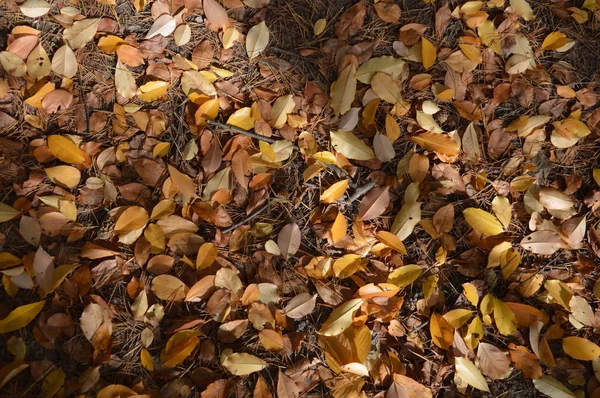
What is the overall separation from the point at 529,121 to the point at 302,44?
865mm

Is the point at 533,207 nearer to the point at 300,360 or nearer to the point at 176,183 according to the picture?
the point at 300,360

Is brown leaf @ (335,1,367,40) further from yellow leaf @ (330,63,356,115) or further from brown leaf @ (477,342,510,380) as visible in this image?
brown leaf @ (477,342,510,380)

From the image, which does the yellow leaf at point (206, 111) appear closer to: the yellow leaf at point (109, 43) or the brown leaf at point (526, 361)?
the yellow leaf at point (109, 43)

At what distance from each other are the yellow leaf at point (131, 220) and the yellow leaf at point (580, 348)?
4.65 feet

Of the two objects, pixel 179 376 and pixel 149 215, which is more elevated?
pixel 149 215

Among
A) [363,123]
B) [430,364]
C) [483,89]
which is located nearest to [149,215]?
[363,123]

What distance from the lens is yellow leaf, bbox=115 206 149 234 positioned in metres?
1.58

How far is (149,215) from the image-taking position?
160cm

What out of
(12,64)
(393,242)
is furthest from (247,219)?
(12,64)

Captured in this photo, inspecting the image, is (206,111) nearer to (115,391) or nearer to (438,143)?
(438,143)

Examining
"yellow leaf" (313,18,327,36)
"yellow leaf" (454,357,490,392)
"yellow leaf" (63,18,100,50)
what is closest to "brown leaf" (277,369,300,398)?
"yellow leaf" (454,357,490,392)

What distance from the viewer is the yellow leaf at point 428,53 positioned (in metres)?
1.79

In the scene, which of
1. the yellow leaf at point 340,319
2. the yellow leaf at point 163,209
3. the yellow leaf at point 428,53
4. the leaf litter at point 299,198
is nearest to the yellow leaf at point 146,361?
the leaf litter at point 299,198

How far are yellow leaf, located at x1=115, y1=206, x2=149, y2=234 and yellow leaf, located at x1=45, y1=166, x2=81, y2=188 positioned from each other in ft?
0.67
